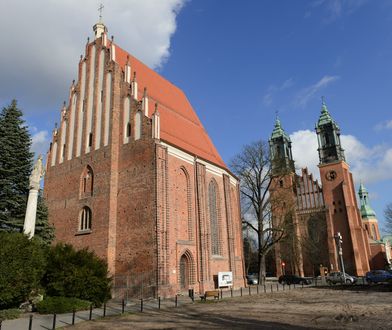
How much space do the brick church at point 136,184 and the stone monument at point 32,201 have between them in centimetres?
531

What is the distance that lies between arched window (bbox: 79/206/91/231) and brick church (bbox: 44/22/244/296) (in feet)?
0.23

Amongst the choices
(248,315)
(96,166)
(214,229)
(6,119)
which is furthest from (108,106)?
(248,315)

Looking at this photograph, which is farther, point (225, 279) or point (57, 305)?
point (225, 279)

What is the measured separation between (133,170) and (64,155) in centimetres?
771

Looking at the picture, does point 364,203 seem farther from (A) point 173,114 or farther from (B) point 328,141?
Answer: (A) point 173,114

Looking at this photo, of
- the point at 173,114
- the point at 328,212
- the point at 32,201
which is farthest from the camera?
the point at 328,212

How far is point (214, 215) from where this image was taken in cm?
2908

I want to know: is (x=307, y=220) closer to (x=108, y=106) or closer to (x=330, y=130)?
(x=330, y=130)

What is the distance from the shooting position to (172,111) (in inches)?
1212

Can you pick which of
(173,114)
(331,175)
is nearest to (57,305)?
(173,114)

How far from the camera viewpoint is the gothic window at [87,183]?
2600cm

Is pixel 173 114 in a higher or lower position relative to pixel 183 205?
higher

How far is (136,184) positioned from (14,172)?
7.84 metres

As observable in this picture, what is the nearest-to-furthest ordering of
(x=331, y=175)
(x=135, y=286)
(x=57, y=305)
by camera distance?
(x=57, y=305) < (x=135, y=286) < (x=331, y=175)
